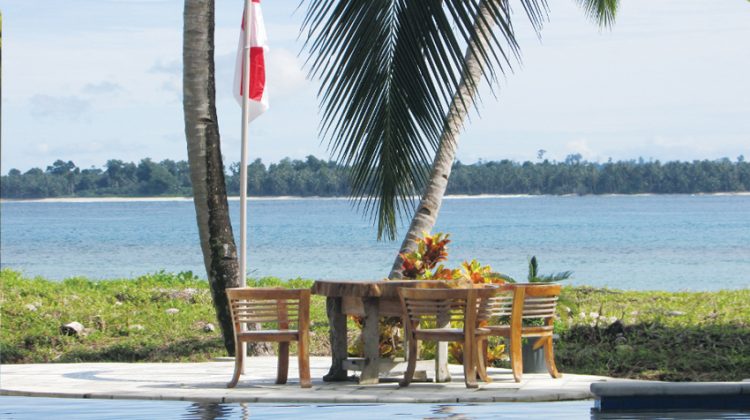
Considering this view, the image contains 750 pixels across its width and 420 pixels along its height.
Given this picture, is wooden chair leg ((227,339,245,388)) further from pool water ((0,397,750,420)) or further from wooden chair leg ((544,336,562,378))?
wooden chair leg ((544,336,562,378))

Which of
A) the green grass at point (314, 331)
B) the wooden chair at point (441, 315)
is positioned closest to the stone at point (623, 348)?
the green grass at point (314, 331)

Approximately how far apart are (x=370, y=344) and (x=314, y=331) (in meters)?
4.81

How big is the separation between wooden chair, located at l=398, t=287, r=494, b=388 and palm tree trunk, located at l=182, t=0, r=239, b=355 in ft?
11.9

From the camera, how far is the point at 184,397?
33.4 ft

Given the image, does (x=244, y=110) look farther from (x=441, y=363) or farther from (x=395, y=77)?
(x=395, y=77)

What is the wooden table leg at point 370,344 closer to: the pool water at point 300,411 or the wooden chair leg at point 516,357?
the wooden chair leg at point 516,357

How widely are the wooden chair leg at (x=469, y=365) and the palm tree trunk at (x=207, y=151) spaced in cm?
400

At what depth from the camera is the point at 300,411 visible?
9344 mm

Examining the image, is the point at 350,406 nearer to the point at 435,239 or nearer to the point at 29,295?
the point at 435,239

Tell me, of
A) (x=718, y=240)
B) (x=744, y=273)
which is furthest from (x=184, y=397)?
(x=718, y=240)

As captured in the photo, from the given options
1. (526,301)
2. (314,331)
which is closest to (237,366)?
(526,301)

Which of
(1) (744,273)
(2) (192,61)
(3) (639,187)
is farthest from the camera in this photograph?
(3) (639,187)

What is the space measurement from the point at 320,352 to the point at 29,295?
5.16 metres

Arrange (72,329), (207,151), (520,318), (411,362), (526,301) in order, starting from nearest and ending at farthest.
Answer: (411,362)
(520,318)
(526,301)
(207,151)
(72,329)
